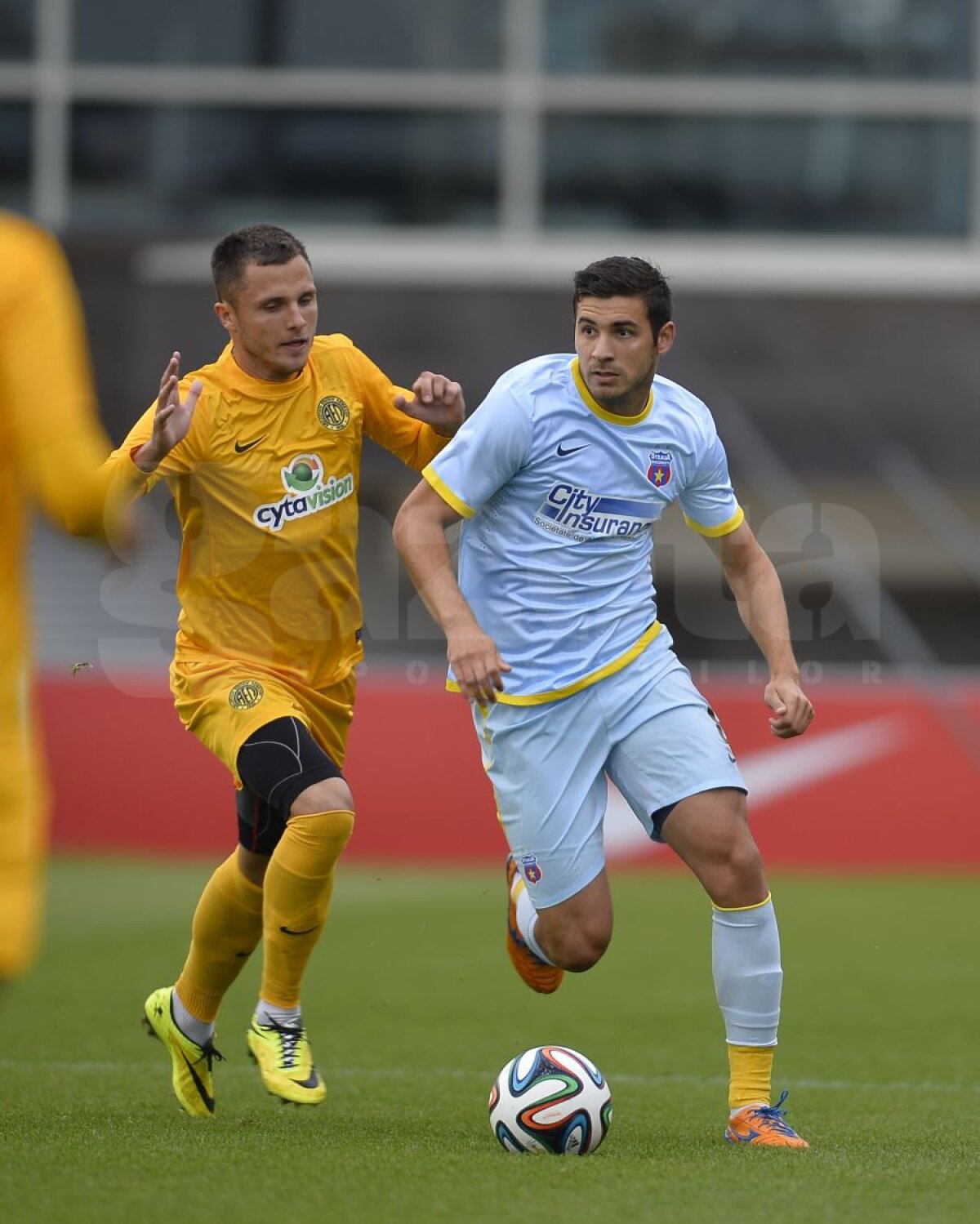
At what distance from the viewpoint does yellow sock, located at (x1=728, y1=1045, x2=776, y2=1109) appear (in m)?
5.26

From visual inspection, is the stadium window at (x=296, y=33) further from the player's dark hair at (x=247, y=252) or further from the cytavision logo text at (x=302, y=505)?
the cytavision logo text at (x=302, y=505)

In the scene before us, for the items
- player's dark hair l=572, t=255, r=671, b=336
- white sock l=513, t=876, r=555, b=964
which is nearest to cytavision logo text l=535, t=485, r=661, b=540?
player's dark hair l=572, t=255, r=671, b=336

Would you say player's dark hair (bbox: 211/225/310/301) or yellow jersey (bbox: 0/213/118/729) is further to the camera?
player's dark hair (bbox: 211/225/310/301)

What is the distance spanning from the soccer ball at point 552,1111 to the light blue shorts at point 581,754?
53 cm

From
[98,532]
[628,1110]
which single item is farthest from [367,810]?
[98,532]

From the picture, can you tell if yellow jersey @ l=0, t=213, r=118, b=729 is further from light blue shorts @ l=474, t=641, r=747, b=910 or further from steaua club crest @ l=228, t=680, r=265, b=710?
light blue shorts @ l=474, t=641, r=747, b=910

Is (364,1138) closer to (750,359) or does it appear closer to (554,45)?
(750,359)

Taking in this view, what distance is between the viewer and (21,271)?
354 cm

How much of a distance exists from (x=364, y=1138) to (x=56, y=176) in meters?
15.5

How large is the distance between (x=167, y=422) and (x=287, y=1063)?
75.1 inches

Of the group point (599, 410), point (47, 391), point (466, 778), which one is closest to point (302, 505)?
point (599, 410)

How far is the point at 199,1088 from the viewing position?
5.79 m

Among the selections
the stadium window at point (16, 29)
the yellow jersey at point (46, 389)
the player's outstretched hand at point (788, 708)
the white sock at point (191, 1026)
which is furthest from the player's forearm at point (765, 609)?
the stadium window at point (16, 29)

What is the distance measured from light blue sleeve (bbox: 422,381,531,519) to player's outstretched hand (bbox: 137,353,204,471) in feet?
2.33
